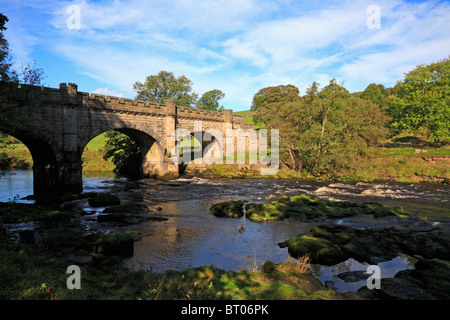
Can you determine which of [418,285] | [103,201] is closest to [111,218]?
[103,201]

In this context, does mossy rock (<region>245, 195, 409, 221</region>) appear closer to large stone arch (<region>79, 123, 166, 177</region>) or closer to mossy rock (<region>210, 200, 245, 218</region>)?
mossy rock (<region>210, 200, 245, 218</region>)

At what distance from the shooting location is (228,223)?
15453 millimetres

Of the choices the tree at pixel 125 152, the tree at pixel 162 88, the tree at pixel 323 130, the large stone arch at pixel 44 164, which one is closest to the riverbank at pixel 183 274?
the large stone arch at pixel 44 164

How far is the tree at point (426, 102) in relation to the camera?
1455 inches

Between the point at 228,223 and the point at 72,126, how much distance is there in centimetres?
1828

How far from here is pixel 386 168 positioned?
33656 mm

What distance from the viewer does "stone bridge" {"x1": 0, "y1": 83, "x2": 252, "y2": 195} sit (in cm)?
2289

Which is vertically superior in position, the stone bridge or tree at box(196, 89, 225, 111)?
tree at box(196, 89, 225, 111)

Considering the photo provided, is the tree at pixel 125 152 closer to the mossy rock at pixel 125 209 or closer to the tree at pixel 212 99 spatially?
the mossy rock at pixel 125 209

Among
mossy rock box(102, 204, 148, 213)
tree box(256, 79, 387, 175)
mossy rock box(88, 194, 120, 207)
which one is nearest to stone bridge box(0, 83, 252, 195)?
mossy rock box(88, 194, 120, 207)

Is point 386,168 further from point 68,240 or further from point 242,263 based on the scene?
point 68,240

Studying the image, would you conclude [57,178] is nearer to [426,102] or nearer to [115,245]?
[115,245]

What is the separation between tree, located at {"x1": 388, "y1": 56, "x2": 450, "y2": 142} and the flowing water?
1453 centimetres
